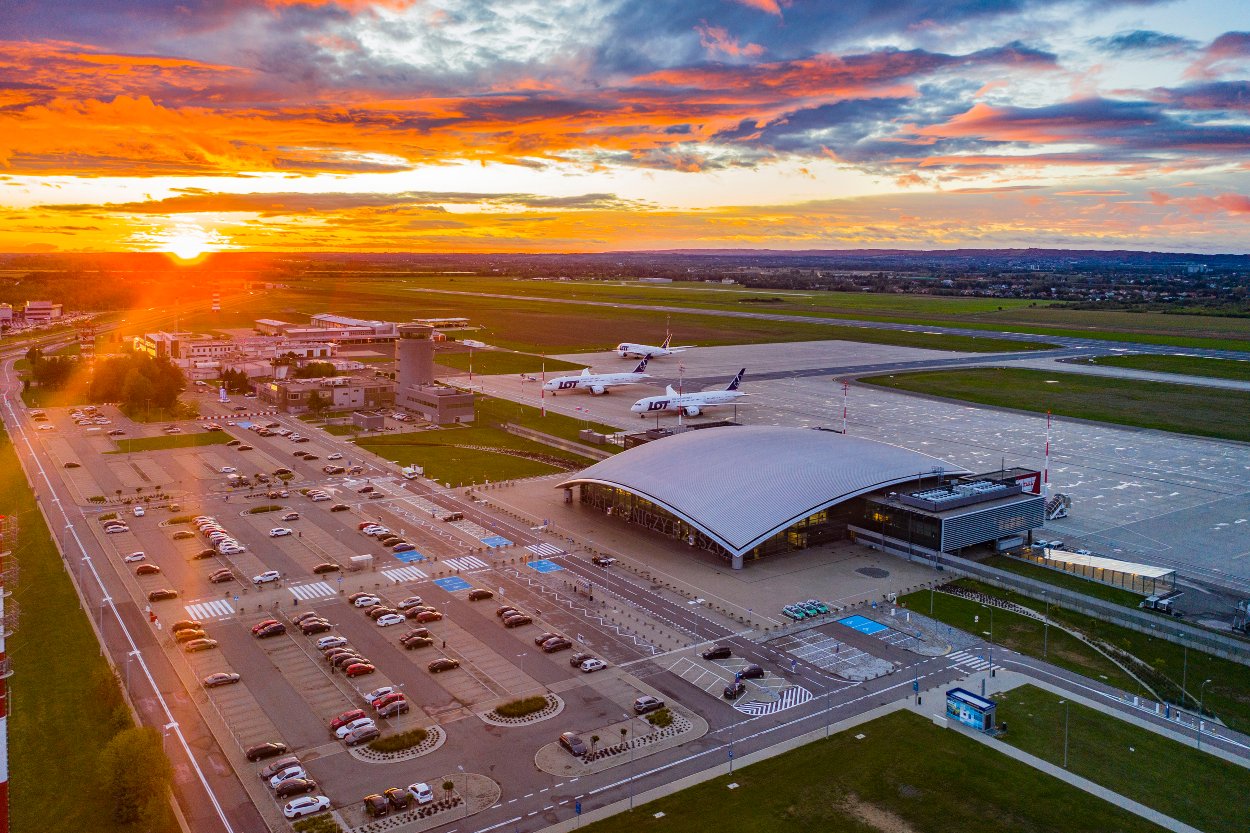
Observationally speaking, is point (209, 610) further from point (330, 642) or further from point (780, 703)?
point (780, 703)

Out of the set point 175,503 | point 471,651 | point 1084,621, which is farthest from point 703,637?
point 175,503

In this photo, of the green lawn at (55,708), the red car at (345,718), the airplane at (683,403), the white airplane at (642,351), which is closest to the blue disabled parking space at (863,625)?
the red car at (345,718)

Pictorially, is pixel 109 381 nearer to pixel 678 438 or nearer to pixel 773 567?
pixel 678 438

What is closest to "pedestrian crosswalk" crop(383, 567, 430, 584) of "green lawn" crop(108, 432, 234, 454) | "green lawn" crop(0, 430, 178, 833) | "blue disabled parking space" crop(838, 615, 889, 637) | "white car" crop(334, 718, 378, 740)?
"green lawn" crop(0, 430, 178, 833)

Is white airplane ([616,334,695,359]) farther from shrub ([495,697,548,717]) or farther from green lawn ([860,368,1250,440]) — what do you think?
shrub ([495,697,548,717])

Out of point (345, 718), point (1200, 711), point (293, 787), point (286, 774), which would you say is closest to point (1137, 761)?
point (1200, 711)

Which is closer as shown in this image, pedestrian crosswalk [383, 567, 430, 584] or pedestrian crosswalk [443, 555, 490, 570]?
pedestrian crosswalk [383, 567, 430, 584]
